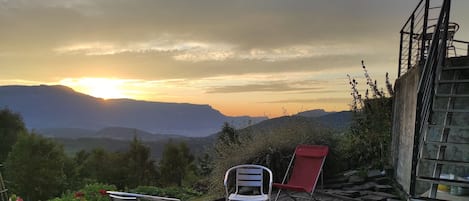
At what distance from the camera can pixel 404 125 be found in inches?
277

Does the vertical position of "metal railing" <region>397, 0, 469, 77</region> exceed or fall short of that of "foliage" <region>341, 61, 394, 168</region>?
it exceeds it

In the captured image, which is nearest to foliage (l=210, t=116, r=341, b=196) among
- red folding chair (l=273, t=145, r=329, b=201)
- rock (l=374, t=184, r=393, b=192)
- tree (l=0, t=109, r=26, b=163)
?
red folding chair (l=273, t=145, r=329, b=201)

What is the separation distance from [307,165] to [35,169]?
13.3 meters

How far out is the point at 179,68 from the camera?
1136 centimetres

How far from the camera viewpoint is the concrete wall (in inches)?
249

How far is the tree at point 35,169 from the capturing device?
15.8m

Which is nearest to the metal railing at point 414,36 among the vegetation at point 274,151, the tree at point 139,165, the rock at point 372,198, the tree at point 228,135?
the vegetation at point 274,151

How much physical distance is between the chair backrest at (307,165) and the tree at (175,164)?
9.48m

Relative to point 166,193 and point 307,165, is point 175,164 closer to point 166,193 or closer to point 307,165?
point 166,193

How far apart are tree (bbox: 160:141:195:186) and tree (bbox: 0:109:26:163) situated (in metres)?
9.20

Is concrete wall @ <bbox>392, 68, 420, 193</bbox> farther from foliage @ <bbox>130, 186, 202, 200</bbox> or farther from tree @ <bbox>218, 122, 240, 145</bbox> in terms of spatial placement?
foliage @ <bbox>130, 186, 202, 200</bbox>

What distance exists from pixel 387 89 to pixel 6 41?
9146 mm

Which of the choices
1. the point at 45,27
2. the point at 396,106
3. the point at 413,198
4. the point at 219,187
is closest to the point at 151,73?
the point at 45,27

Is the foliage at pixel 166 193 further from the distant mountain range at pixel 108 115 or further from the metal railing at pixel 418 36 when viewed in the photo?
the distant mountain range at pixel 108 115
